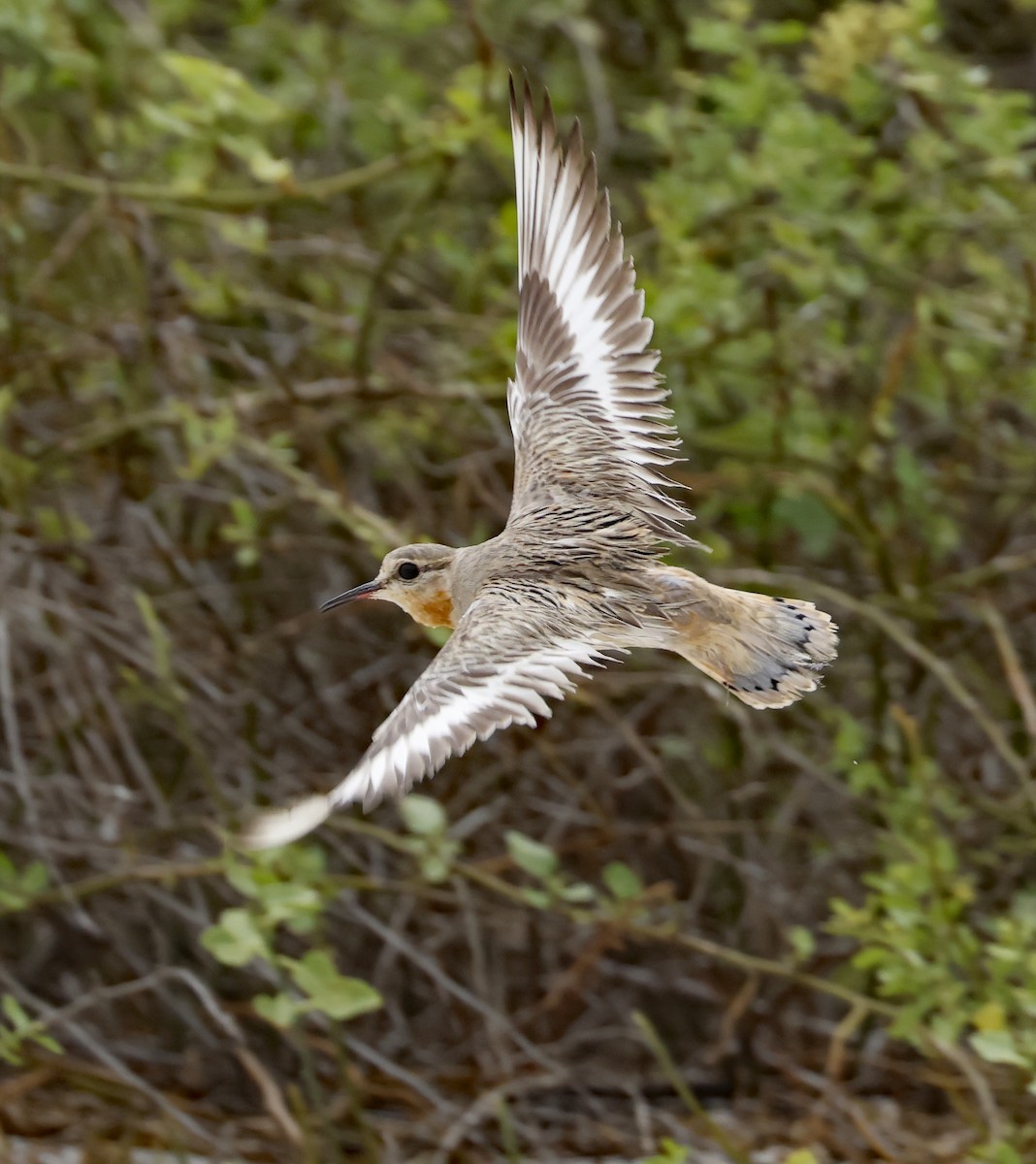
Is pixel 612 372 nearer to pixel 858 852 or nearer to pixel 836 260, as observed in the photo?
pixel 836 260

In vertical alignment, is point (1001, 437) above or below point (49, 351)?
below

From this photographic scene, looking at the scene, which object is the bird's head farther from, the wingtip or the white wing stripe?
the wingtip

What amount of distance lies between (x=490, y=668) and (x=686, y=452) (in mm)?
2072

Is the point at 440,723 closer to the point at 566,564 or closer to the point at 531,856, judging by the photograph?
the point at 566,564

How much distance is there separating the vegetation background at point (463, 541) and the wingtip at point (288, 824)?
1.60 m

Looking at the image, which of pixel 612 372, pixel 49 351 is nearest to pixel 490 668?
pixel 612 372

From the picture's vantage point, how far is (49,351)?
14.4ft

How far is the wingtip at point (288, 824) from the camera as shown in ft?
6.75

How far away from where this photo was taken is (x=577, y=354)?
3336 millimetres

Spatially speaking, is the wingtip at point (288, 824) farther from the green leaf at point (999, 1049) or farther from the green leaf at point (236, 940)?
the green leaf at point (999, 1049)

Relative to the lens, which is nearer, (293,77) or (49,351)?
(49,351)

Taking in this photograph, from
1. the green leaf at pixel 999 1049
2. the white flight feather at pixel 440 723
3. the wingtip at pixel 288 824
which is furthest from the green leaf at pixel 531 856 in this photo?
the wingtip at pixel 288 824

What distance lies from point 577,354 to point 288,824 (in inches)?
57.6

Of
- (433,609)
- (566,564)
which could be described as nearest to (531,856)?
(433,609)
